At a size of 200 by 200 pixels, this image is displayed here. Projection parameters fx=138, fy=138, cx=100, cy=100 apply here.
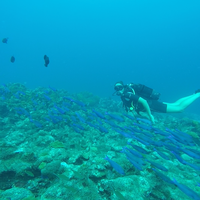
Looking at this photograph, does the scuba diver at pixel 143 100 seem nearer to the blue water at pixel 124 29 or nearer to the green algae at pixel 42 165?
the green algae at pixel 42 165

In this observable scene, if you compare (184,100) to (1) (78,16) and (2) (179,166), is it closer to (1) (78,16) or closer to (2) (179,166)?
(2) (179,166)

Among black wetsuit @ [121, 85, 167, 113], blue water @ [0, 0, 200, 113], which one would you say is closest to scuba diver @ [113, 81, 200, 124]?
black wetsuit @ [121, 85, 167, 113]

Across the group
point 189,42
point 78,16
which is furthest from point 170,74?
point 78,16

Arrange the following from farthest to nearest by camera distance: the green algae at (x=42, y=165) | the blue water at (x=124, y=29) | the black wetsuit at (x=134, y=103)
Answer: the blue water at (x=124, y=29)
the black wetsuit at (x=134, y=103)
the green algae at (x=42, y=165)

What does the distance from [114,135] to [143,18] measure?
186623 mm

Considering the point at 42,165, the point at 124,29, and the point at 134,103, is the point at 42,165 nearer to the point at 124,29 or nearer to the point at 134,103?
the point at 134,103

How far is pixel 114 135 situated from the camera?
7727 millimetres

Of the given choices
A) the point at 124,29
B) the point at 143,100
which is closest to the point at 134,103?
the point at 143,100

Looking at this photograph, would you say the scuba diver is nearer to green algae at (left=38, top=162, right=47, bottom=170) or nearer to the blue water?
green algae at (left=38, top=162, right=47, bottom=170)

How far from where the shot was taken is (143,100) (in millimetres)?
5945

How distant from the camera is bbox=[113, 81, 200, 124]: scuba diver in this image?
600 centimetres

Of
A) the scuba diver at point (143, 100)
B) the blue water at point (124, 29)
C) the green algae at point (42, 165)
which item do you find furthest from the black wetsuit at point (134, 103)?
the blue water at point (124, 29)

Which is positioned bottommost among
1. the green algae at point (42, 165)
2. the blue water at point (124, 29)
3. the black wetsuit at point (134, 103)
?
the green algae at point (42, 165)

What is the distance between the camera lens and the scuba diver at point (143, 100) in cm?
600
